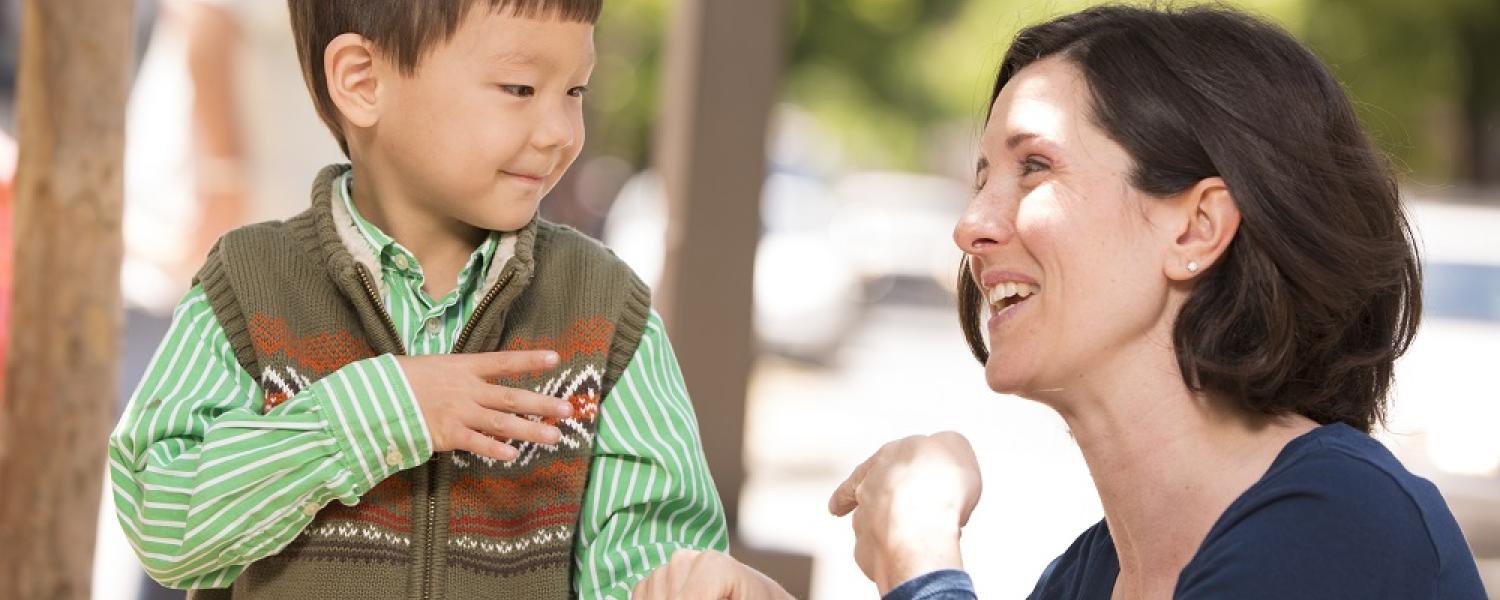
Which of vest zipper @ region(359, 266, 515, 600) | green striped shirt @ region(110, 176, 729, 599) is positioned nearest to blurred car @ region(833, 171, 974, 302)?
green striped shirt @ region(110, 176, 729, 599)

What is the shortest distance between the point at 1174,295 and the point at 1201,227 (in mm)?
98

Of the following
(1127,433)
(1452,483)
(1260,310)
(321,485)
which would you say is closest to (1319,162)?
(1260,310)

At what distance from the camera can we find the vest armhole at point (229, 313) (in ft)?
7.37

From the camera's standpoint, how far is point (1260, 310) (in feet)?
7.53

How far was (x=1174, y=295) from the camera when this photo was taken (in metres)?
2.34

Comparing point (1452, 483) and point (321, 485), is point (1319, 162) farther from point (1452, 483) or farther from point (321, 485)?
point (1452, 483)

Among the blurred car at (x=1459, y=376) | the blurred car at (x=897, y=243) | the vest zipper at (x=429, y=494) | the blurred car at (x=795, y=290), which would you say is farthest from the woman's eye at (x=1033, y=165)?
the blurred car at (x=897, y=243)

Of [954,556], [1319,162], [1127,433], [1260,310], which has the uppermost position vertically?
[1319,162]

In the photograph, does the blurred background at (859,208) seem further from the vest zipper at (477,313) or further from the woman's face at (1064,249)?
the vest zipper at (477,313)

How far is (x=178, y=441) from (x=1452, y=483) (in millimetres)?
6797

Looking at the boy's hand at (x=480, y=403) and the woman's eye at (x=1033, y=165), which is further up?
the woman's eye at (x=1033, y=165)

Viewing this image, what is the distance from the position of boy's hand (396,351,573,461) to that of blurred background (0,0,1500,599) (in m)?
0.95

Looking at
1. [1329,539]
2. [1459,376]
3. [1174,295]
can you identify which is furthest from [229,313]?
[1459,376]

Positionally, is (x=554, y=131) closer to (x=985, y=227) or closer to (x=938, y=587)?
(x=985, y=227)
